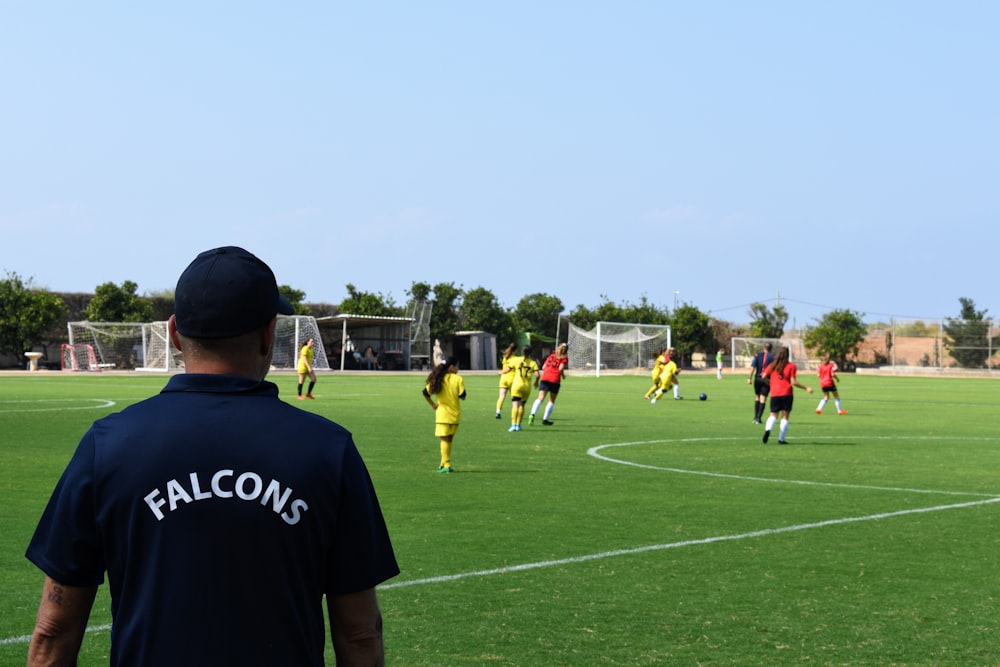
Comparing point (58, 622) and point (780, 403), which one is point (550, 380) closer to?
point (780, 403)

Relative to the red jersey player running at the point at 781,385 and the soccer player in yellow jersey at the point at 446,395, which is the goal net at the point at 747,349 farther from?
the soccer player in yellow jersey at the point at 446,395

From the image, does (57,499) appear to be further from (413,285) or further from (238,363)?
(413,285)

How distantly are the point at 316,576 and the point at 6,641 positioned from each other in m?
5.09

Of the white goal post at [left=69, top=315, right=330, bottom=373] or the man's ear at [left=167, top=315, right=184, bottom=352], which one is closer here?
the man's ear at [left=167, top=315, right=184, bottom=352]

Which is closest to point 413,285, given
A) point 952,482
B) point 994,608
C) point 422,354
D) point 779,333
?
point 422,354

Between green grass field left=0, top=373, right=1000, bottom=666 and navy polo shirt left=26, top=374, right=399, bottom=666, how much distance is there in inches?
167

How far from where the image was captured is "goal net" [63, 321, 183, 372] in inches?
2781

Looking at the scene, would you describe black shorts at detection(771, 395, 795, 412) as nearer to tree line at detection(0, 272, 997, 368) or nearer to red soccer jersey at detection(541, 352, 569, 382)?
red soccer jersey at detection(541, 352, 569, 382)

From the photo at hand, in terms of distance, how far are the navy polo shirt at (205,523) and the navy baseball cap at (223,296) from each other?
16 cm

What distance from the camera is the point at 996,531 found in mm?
12109

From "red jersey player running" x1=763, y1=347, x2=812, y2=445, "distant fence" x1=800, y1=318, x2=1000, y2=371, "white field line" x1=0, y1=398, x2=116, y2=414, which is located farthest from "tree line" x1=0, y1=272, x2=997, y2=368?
"red jersey player running" x1=763, y1=347, x2=812, y2=445

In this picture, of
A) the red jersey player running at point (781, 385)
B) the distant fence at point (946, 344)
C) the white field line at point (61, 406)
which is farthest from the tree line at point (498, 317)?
the red jersey player running at point (781, 385)

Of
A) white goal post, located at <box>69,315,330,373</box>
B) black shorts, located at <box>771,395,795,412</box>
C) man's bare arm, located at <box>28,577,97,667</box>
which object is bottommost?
black shorts, located at <box>771,395,795,412</box>

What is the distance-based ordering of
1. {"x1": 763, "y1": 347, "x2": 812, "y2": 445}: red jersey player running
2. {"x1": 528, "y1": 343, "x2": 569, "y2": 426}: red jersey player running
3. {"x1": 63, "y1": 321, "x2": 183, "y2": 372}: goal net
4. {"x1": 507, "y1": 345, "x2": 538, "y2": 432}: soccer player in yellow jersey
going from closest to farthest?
{"x1": 763, "y1": 347, "x2": 812, "y2": 445}: red jersey player running → {"x1": 507, "y1": 345, "x2": 538, "y2": 432}: soccer player in yellow jersey → {"x1": 528, "y1": 343, "x2": 569, "y2": 426}: red jersey player running → {"x1": 63, "y1": 321, "x2": 183, "y2": 372}: goal net
